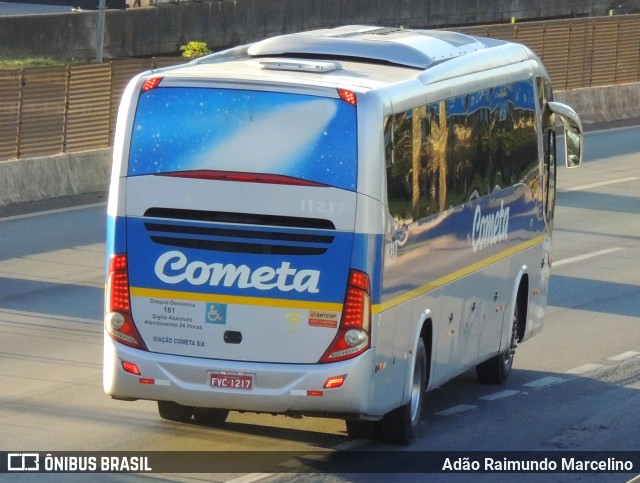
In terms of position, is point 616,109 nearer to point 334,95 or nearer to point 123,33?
point 123,33

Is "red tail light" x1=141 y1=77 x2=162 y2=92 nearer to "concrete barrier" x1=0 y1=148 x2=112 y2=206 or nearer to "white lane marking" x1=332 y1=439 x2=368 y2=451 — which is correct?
"white lane marking" x1=332 y1=439 x2=368 y2=451

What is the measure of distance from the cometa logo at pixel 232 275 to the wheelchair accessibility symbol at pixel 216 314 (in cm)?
15

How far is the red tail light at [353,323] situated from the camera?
10922 mm

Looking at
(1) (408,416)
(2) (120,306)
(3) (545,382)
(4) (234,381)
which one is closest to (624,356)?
(3) (545,382)

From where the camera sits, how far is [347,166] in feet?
36.0

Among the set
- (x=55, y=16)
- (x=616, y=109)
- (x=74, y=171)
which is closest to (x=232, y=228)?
(x=74, y=171)

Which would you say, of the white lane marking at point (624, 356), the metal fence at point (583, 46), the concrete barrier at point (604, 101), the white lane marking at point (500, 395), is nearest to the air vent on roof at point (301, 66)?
the white lane marking at point (500, 395)

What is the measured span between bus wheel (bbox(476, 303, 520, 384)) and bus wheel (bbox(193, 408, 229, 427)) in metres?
3.63

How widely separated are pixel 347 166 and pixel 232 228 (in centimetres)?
88

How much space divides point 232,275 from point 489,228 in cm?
380

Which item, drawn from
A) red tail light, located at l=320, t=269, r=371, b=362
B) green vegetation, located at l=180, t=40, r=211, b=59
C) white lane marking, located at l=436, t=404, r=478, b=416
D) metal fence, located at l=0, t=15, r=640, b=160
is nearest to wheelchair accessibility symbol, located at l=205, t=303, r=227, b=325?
red tail light, located at l=320, t=269, r=371, b=362

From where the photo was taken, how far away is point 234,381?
10938mm

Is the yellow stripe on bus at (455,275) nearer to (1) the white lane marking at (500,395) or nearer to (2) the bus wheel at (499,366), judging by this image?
(2) the bus wheel at (499,366)

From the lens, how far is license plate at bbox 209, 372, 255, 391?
10922 millimetres
